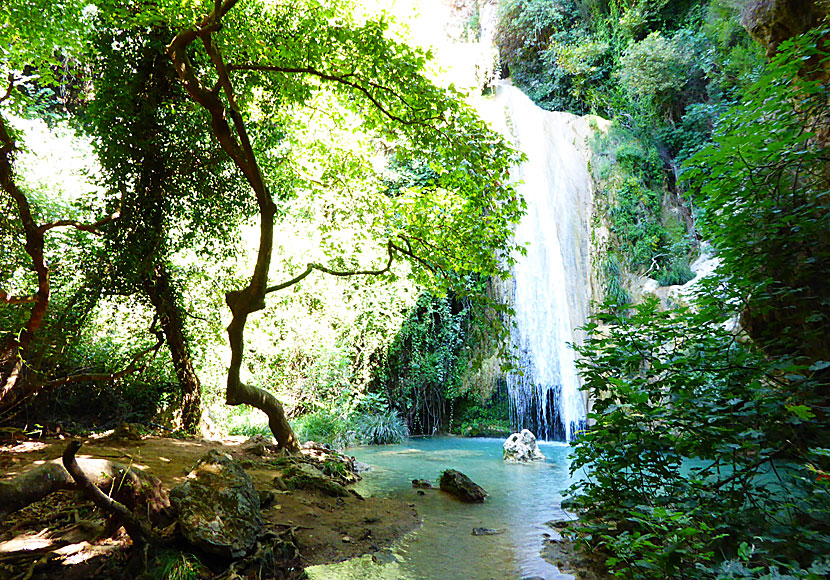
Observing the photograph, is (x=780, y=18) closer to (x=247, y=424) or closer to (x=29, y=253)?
(x=29, y=253)

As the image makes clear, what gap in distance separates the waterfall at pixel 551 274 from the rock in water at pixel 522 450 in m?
3.31

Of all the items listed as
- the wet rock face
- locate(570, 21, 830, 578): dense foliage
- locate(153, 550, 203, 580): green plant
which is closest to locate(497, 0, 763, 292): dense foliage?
the wet rock face

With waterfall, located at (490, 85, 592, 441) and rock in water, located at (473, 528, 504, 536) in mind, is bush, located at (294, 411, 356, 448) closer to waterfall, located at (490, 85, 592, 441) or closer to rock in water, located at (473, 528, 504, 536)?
waterfall, located at (490, 85, 592, 441)

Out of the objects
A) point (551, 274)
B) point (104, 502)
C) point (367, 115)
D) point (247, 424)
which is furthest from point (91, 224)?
point (551, 274)

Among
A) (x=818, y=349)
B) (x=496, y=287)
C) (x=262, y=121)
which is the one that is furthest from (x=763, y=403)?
(x=496, y=287)

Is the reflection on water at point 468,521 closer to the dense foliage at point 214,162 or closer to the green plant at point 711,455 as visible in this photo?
the green plant at point 711,455

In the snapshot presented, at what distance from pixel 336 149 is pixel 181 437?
16.8 ft

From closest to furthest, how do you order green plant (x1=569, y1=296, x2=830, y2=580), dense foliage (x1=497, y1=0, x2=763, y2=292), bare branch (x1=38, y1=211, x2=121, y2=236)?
green plant (x1=569, y1=296, x2=830, y2=580), bare branch (x1=38, y1=211, x2=121, y2=236), dense foliage (x1=497, y1=0, x2=763, y2=292)

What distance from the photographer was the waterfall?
13.7 metres

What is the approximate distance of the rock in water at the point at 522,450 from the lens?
29.7 feet

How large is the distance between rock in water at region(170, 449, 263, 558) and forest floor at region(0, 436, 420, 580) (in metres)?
0.16

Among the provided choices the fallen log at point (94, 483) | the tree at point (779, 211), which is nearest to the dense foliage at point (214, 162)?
the tree at point (779, 211)

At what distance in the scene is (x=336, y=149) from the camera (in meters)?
7.23

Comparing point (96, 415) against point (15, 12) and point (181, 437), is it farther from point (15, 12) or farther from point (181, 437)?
point (15, 12)
